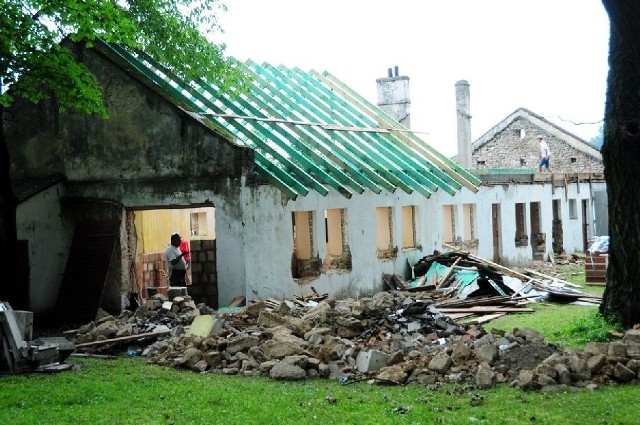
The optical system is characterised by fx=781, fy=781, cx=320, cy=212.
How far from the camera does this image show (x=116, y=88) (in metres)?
18.4

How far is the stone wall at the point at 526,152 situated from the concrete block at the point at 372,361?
2873 centimetres

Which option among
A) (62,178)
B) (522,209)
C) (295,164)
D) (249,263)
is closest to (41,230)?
(62,178)

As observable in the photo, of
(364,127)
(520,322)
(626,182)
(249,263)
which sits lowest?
(520,322)

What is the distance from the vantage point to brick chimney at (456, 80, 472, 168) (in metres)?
32.3

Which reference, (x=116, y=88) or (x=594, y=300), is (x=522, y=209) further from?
(x=116, y=88)

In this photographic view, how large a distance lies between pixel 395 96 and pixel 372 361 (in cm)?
2266

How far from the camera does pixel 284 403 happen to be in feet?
30.7

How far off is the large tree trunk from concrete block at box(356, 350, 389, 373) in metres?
4.12

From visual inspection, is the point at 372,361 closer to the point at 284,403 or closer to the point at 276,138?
the point at 284,403

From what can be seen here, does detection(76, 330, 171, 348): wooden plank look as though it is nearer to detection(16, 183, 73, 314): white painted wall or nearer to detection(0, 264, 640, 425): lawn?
detection(0, 264, 640, 425): lawn

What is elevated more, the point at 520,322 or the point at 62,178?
the point at 62,178

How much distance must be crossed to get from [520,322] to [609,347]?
20.4 ft

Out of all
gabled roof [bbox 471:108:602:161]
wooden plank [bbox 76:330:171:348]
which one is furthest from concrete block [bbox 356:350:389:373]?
gabled roof [bbox 471:108:602:161]

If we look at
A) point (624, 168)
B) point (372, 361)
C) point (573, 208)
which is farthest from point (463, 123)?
point (372, 361)
